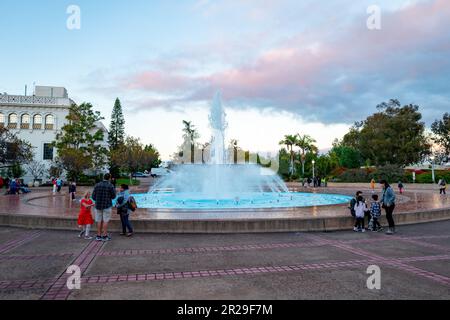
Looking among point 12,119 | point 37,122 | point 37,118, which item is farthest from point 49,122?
point 12,119

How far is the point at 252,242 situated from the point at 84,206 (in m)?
4.84

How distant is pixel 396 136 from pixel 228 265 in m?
61.5

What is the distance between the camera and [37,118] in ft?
167

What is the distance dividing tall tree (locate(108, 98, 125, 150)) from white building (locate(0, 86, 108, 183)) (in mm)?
29786

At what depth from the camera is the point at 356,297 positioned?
16.2ft

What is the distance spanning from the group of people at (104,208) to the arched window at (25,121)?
4773cm

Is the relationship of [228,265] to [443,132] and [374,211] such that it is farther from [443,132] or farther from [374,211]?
[443,132]

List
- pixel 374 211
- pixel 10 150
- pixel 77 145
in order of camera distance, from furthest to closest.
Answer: pixel 77 145 < pixel 10 150 < pixel 374 211

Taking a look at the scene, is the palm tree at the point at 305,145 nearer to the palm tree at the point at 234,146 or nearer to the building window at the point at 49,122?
the palm tree at the point at 234,146

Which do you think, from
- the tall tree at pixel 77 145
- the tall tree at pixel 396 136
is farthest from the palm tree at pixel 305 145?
the tall tree at pixel 77 145

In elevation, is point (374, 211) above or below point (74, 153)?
below

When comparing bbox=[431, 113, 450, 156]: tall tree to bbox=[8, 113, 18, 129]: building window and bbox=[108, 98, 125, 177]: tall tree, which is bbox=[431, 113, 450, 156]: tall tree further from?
bbox=[8, 113, 18, 129]: building window

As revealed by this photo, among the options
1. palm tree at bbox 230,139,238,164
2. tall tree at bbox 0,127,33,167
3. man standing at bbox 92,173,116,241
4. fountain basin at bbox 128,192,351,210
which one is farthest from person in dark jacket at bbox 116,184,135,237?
palm tree at bbox 230,139,238,164

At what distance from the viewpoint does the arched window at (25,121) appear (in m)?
50.2
